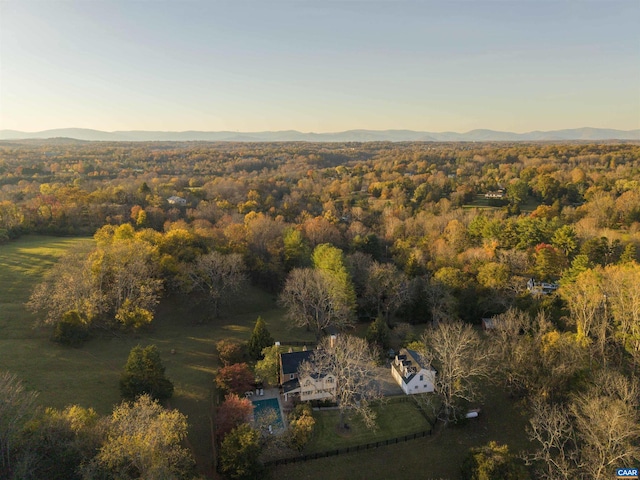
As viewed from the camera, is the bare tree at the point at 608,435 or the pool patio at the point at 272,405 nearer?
the bare tree at the point at 608,435

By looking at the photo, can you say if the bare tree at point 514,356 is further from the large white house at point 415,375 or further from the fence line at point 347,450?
the fence line at point 347,450

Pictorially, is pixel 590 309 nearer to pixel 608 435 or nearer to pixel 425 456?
pixel 608 435

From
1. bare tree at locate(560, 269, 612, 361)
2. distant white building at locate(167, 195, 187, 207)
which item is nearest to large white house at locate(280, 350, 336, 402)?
bare tree at locate(560, 269, 612, 361)

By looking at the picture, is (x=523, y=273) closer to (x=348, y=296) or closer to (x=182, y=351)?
(x=348, y=296)

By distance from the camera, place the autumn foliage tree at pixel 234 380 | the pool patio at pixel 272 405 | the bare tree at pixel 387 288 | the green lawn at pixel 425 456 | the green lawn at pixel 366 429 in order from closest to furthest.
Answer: the green lawn at pixel 425 456 < the green lawn at pixel 366 429 < the pool patio at pixel 272 405 < the autumn foliage tree at pixel 234 380 < the bare tree at pixel 387 288

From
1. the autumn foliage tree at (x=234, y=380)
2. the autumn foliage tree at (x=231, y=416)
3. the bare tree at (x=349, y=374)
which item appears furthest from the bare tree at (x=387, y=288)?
the autumn foliage tree at (x=231, y=416)

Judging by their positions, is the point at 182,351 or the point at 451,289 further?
the point at 451,289

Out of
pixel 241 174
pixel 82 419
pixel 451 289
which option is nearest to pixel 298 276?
pixel 451 289
